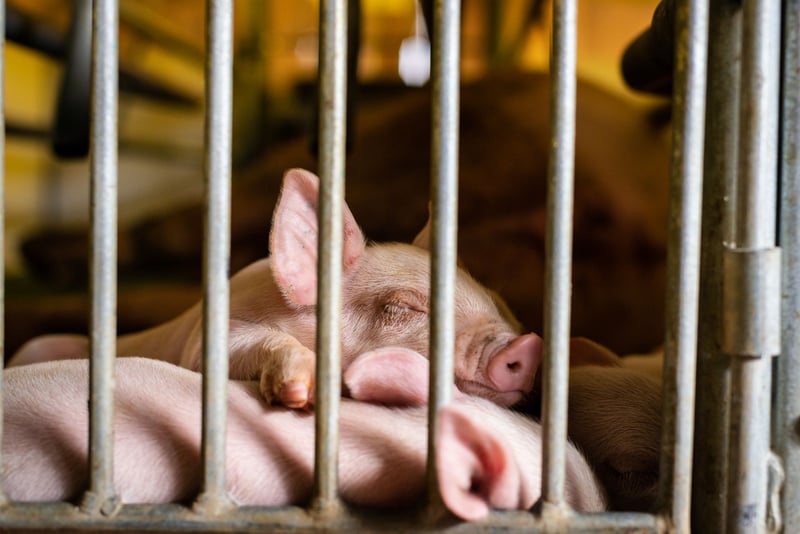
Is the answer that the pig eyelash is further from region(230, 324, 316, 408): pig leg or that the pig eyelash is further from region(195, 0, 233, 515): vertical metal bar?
region(195, 0, 233, 515): vertical metal bar

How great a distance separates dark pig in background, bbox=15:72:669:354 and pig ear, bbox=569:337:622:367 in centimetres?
57

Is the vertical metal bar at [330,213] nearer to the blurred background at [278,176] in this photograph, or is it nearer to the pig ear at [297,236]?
the pig ear at [297,236]

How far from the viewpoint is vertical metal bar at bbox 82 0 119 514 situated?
2.15 ft

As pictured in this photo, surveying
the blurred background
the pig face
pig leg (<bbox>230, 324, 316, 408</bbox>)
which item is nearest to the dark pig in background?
the blurred background

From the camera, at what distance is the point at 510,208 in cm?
188

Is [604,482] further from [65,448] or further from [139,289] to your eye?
[139,289]

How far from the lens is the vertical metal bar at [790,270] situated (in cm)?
68

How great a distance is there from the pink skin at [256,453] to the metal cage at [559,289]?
0.03 metres

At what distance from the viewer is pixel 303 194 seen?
2.90ft

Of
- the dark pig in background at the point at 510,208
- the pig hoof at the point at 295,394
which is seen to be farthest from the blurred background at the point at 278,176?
the pig hoof at the point at 295,394

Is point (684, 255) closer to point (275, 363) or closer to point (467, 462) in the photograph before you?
point (467, 462)

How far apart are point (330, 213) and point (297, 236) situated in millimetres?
263

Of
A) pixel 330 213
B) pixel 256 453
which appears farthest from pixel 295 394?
pixel 330 213

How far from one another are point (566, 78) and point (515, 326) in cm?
38
